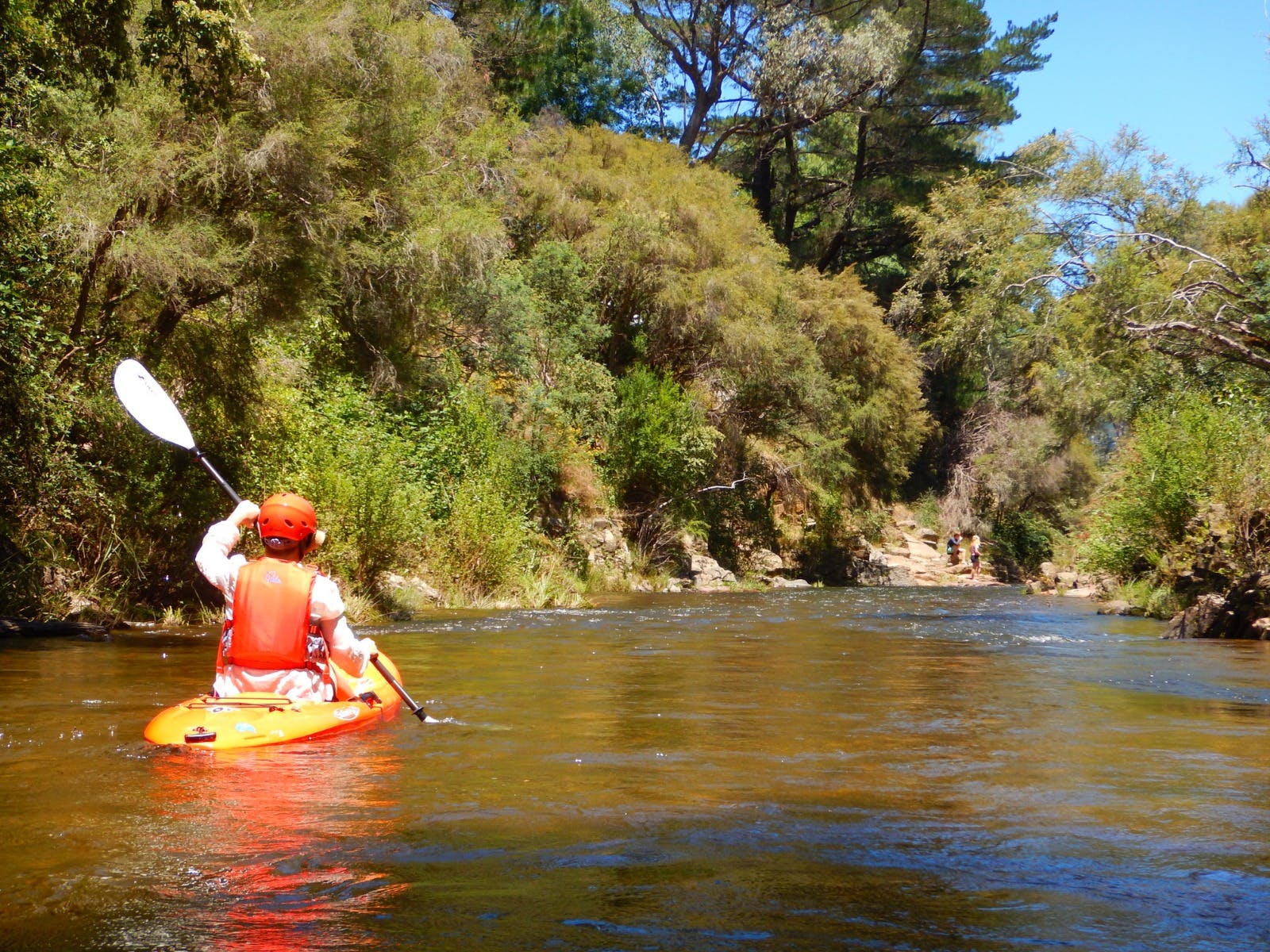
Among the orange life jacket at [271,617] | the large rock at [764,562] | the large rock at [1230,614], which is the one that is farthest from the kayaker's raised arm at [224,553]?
the large rock at [764,562]

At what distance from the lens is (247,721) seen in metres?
5.50

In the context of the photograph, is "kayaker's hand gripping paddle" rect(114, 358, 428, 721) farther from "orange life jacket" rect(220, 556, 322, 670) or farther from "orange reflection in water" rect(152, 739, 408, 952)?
"orange reflection in water" rect(152, 739, 408, 952)

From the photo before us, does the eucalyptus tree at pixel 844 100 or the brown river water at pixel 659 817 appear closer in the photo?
the brown river water at pixel 659 817

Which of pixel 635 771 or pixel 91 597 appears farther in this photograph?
pixel 91 597

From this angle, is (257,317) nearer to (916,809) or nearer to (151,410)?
(151,410)

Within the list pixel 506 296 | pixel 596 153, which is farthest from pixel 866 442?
pixel 506 296

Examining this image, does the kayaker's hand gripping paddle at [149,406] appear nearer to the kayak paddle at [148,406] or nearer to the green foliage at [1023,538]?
→ the kayak paddle at [148,406]

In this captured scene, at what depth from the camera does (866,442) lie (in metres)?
30.7

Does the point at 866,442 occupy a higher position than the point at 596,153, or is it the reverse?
the point at 596,153

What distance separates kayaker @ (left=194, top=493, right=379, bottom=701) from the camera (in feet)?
18.2

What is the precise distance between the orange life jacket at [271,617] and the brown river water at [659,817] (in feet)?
1.55

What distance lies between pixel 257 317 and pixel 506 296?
9457 mm

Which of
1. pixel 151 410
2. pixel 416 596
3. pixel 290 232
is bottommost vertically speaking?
pixel 416 596

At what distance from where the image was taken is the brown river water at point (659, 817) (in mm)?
3227
